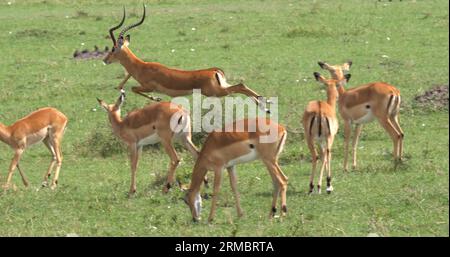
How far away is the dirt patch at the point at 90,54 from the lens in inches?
592

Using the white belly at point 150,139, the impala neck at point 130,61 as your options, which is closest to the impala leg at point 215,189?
the white belly at point 150,139

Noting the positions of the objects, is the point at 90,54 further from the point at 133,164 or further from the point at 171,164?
the point at 171,164

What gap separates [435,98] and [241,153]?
4.89 meters

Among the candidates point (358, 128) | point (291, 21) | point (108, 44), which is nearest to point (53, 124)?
point (358, 128)

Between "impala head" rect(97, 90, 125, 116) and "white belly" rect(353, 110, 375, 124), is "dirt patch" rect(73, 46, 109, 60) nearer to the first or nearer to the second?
"impala head" rect(97, 90, 125, 116)

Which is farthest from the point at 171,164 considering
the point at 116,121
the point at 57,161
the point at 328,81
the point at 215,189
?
the point at 328,81

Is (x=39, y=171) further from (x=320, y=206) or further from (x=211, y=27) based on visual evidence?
(x=211, y=27)

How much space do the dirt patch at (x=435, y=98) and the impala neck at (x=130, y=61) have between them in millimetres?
3496

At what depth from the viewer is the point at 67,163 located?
10.6 meters

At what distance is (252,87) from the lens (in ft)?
42.2

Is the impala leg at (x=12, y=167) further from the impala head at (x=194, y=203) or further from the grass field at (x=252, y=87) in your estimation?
the impala head at (x=194, y=203)

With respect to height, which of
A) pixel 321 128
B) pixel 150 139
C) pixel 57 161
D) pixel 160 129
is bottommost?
pixel 57 161

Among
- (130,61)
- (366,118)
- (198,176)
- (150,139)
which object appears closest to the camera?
(198,176)

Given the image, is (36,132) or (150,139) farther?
(36,132)
